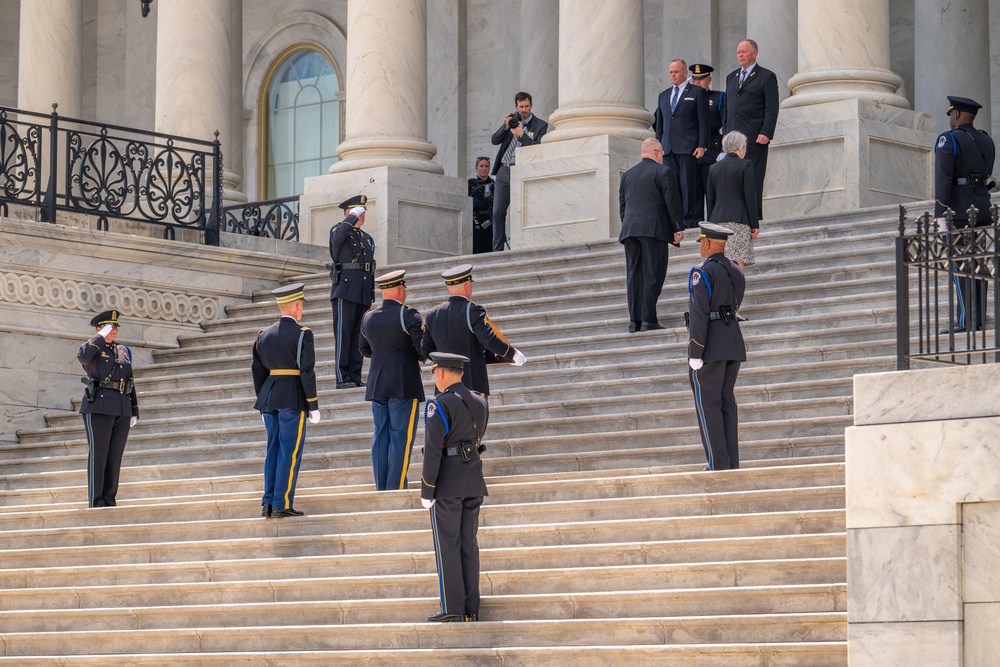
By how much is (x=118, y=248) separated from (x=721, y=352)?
8.88m

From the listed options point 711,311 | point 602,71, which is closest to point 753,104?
point 602,71

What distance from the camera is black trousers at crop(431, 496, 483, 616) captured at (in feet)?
36.2

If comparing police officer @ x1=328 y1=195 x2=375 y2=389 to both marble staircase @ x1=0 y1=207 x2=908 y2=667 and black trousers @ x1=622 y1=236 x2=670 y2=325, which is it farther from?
black trousers @ x1=622 y1=236 x2=670 y2=325

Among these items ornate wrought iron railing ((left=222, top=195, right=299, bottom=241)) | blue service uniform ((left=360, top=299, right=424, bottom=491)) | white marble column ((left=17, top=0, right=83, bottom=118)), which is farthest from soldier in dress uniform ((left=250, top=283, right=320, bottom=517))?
white marble column ((left=17, top=0, right=83, bottom=118))

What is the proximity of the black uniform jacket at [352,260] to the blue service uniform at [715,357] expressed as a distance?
180 inches

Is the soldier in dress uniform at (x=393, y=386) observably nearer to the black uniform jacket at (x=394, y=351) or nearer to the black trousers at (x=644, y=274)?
the black uniform jacket at (x=394, y=351)

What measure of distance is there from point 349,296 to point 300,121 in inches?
592

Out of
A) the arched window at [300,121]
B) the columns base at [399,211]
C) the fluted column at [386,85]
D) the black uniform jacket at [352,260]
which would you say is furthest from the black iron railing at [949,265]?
the arched window at [300,121]

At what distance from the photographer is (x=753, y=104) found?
1806 cm

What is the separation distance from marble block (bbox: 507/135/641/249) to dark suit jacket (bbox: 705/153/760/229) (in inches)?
163

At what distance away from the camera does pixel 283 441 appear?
1334 cm

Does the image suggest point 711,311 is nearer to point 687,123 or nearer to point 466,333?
point 466,333

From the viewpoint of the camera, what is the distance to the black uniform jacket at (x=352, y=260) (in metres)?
16.5

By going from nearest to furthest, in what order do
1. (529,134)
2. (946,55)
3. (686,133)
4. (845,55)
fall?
(686,133), (845,55), (529,134), (946,55)
